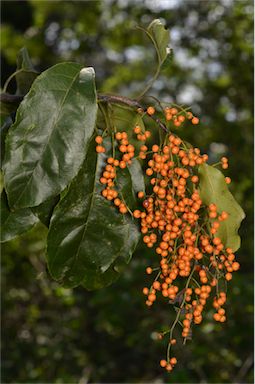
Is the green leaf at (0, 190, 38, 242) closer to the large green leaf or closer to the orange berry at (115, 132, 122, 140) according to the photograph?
the large green leaf

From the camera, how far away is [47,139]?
3.53ft

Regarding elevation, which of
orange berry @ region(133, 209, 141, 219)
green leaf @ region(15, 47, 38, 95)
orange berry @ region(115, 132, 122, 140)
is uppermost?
orange berry @ region(115, 132, 122, 140)

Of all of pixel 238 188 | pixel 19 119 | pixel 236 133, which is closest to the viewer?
pixel 19 119

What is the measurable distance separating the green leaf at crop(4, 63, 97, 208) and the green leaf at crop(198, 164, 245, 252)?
259 millimetres

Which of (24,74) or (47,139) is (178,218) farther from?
(24,74)

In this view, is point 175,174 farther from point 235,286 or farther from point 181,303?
point 235,286

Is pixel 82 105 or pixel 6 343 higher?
pixel 82 105

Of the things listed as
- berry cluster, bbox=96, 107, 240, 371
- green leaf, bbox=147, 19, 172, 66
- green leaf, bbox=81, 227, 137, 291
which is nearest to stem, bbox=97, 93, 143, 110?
berry cluster, bbox=96, 107, 240, 371

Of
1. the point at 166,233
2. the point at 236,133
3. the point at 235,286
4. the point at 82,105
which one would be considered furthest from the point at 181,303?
the point at 236,133

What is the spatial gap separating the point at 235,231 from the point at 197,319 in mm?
191

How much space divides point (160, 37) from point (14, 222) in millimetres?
489

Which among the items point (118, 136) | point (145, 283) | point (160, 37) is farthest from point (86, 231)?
point (145, 283)

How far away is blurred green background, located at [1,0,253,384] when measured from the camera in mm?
3217

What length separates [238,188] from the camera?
371cm
